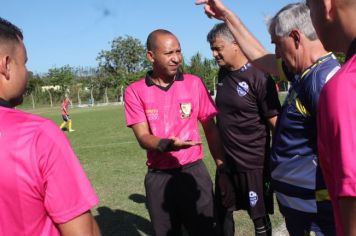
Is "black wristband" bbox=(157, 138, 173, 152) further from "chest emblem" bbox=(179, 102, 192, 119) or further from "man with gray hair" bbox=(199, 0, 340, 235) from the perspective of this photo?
"man with gray hair" bbox=(199, 0, 340, 235)

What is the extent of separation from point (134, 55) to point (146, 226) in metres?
78.2

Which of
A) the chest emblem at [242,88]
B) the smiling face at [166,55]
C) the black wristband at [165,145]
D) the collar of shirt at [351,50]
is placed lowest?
the black wristband at [165,145]

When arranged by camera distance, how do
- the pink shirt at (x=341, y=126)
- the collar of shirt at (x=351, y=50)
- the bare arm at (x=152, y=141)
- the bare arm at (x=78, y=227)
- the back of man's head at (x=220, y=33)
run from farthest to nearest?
the back of man's head at (x=220, y=33), the bare arm at (x=152, y=141), the bare arm at (x=78, y=227), the collar of shirt at (x=351, y=50), the pink shirt at (x=341, y=126)

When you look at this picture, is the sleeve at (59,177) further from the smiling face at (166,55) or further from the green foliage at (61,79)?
the green foliage at (61,79)

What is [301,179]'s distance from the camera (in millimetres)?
2758

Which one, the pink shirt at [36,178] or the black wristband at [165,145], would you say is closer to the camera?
the pink shirt at [36,178]

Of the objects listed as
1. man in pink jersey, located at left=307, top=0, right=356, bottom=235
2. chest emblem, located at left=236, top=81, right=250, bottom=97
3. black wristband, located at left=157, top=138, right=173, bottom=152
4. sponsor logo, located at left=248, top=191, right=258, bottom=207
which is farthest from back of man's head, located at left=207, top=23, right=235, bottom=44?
man in pink jersey, located at left=307, top=0, right=356, bottom=235

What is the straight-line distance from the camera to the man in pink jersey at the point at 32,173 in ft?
6.30

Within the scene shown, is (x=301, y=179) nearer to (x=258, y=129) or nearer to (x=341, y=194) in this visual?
(x=341, y=194)

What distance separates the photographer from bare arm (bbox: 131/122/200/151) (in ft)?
12.3

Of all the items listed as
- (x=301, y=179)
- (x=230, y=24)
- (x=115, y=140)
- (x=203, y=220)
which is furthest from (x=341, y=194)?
(x=115, y=140)

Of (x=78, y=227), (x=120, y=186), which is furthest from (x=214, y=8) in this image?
(x=120, y=186)

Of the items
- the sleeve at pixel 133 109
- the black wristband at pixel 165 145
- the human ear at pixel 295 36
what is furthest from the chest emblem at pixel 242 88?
the human ear at pixel 295 36

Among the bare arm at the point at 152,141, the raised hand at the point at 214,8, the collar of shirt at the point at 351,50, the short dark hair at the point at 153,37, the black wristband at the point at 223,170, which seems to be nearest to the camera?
the collar of shirt at the point at 351,50
